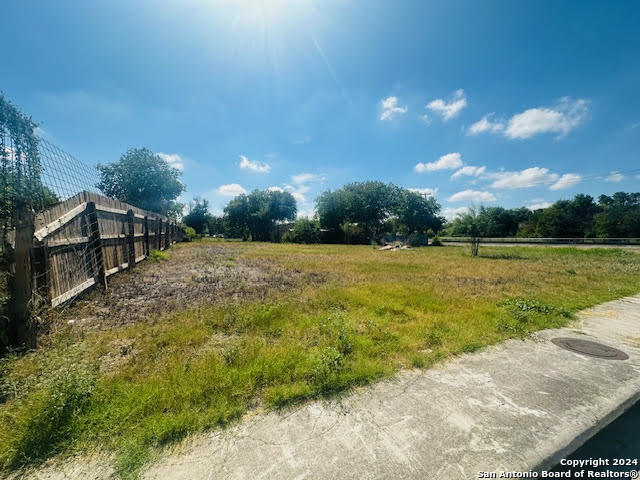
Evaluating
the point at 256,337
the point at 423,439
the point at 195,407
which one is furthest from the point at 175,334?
the point at 423,439

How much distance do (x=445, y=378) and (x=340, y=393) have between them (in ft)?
4.12

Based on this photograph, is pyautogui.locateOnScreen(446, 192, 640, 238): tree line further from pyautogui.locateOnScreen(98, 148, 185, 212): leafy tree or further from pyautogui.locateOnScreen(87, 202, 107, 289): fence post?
pyautogui.locateOnScreen(98, 148, 185, 212): leafy tree

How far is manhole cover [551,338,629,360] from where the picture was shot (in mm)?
3393

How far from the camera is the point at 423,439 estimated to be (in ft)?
6.31

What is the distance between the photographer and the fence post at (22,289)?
111 inches

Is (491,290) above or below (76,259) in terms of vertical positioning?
below

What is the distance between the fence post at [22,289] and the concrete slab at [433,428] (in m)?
2.75

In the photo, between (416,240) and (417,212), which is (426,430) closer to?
(417,212)

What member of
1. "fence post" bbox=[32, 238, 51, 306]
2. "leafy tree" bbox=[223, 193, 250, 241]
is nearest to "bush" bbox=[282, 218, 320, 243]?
"leafy tree" bbox=[223, 193, 250, 241]

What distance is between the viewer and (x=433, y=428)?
6.69 ft

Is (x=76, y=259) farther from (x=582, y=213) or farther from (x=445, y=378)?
(x=582, y=213)

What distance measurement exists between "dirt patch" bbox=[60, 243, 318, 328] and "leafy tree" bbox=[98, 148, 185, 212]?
91.4 feet

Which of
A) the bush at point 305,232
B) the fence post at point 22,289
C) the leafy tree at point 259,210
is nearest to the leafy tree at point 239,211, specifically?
the leafy tree at point 259,210

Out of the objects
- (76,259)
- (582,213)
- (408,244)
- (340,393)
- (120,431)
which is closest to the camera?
(120,431)
